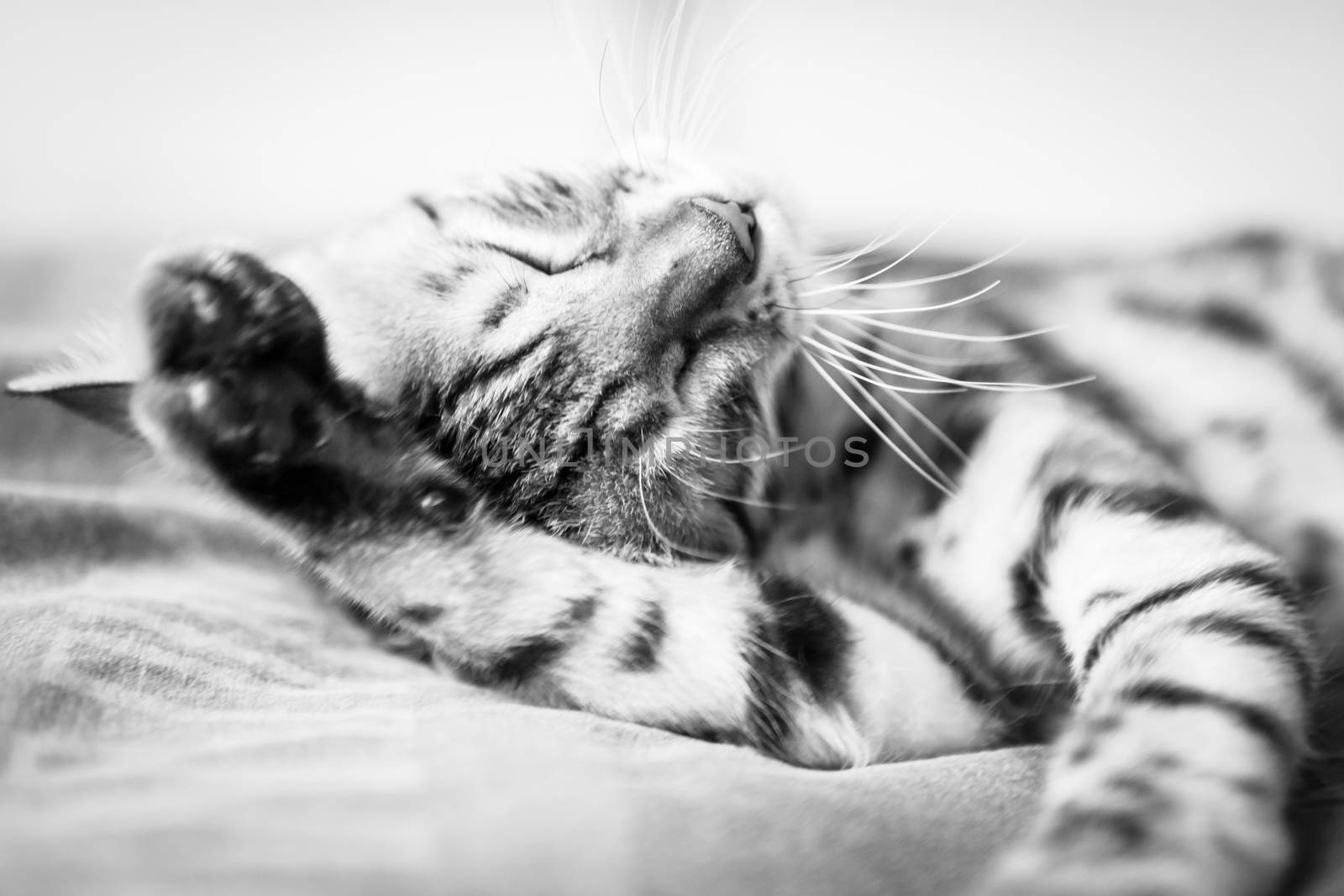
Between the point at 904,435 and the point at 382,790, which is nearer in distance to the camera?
the point at 382,790

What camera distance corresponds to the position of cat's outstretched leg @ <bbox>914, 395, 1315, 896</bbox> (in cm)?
47

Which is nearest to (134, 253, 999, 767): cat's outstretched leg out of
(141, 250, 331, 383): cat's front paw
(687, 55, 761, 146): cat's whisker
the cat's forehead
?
(141, 250, 331, 383): cat's front paw

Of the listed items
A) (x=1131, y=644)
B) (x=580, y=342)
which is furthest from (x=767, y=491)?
(x=1131, y=644)

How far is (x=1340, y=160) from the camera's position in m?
1.42

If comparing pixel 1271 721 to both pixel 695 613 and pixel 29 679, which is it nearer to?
pixel 695 613

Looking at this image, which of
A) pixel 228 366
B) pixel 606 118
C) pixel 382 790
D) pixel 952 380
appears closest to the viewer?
pixel 382 790

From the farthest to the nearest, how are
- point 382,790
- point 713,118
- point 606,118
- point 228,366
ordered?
point 713,118 < point 606,118 < point 228,366 < point 382,790

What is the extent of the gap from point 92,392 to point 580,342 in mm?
375

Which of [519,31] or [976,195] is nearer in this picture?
[519,31]

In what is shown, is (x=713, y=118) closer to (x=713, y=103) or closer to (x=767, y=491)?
(x=713, y=103)

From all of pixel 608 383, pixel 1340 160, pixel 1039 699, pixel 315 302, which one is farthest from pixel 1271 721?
pixel 1340 160

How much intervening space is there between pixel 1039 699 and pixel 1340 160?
1160mm

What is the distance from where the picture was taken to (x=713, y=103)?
1.18 m

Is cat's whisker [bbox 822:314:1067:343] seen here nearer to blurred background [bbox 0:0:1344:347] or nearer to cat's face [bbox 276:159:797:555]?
cat's face [bbox 276:159:797:555]
